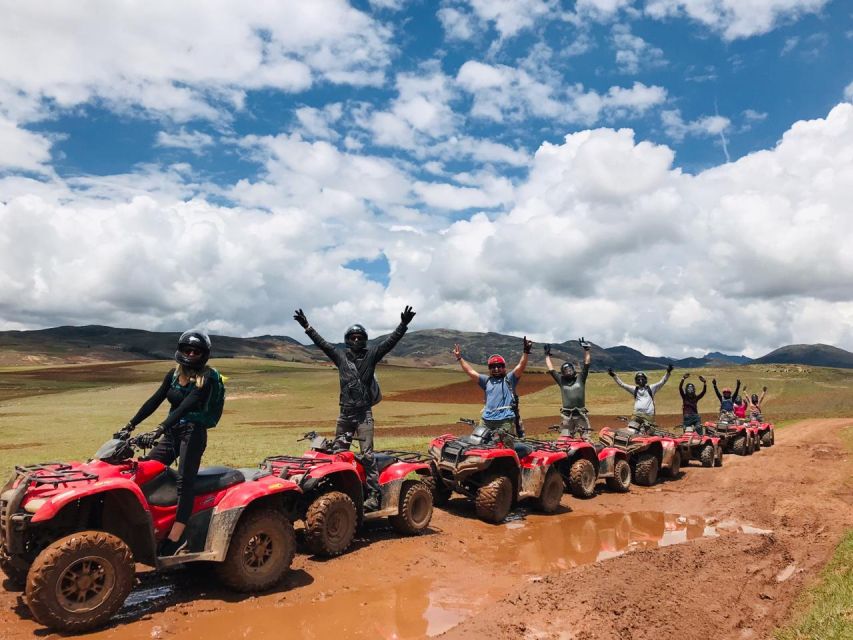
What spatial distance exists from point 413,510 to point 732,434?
1608cm

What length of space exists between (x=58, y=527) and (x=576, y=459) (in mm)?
9555

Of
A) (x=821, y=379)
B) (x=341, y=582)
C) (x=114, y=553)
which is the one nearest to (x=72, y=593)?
(x=114, y=553)

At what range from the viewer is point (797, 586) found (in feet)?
21.2

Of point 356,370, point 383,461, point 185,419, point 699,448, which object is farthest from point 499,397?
point 699,448

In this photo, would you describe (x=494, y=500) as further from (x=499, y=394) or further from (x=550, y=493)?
(x=499, y=394)

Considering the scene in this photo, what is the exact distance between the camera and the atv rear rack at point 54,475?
5391 mm

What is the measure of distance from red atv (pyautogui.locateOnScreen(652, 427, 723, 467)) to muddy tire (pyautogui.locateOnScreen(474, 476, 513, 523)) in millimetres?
8403

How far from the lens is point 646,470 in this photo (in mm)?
13883

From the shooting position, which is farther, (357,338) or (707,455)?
(707,455)

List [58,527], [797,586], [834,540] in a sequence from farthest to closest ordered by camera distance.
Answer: [834,540] → [797,586] → [58,527]

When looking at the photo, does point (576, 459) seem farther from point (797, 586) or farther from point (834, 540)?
point (797, 586)

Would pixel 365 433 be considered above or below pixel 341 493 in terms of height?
above

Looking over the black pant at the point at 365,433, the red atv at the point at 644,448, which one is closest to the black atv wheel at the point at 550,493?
the red atv at the point at 644,448

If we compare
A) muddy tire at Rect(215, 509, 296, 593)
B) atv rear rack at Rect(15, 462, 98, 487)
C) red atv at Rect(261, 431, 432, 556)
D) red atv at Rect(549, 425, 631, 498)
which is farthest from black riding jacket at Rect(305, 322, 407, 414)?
red atv at Rect(549, 425, 631, 498)
